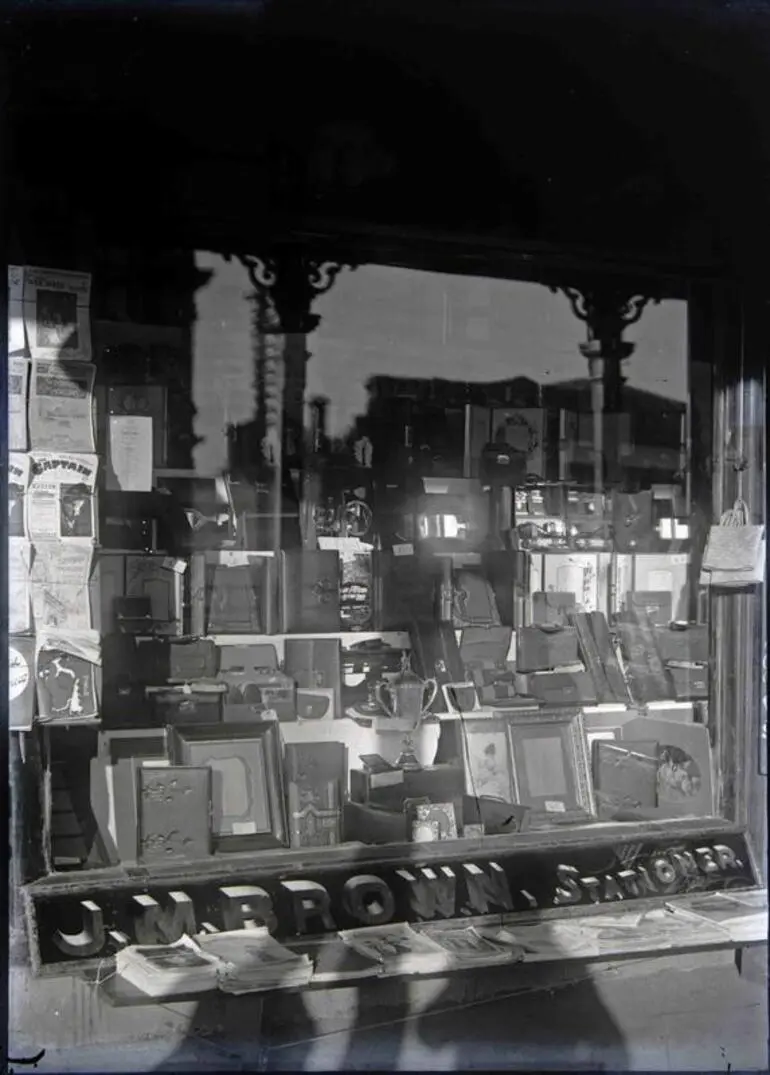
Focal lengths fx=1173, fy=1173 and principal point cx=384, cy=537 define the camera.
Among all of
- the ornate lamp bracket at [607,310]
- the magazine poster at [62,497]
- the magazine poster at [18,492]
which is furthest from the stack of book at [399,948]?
the ornate lamp bracket at [607,310]

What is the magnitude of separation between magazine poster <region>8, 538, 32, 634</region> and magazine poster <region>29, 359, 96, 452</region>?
31 centimetres

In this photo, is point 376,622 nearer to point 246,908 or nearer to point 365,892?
point 365,892

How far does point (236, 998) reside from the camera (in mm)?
3492

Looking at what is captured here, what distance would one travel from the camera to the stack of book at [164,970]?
11.3 ft

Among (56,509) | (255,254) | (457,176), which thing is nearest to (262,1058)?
(56,509)

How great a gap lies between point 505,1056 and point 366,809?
874mm

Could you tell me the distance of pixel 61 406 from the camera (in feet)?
11.7

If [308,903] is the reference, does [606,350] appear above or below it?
above

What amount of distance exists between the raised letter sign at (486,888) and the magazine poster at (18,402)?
197cm

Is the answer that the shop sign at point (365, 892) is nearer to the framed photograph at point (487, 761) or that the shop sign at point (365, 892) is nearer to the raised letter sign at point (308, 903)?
the raised letter sign at point (308, 903)

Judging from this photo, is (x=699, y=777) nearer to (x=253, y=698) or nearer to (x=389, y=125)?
(x=253, y=698)

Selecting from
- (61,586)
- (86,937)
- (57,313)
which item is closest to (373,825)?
(86,937)

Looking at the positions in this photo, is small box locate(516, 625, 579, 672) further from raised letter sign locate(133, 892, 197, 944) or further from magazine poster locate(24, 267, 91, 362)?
magazine poster locate(24, 267, 91, 362)

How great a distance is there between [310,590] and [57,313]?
1196mm
